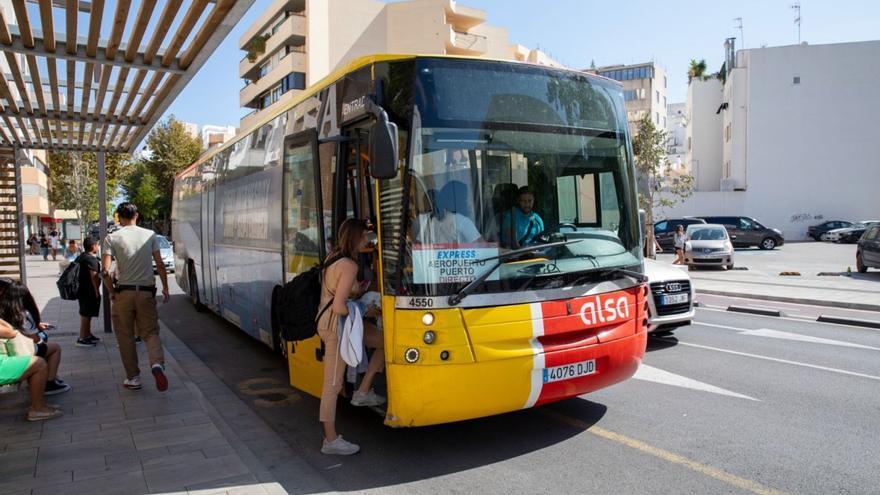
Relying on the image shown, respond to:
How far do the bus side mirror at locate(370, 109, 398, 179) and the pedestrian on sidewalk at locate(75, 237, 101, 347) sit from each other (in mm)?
6744

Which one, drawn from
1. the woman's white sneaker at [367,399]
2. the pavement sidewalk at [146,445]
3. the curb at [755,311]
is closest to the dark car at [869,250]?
the curb at [755,311]

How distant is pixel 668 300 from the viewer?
9.15 m

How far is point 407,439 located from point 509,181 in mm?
2396

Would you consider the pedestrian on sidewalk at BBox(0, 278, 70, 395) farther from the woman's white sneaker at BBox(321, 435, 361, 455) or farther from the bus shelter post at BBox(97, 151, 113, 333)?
the bus shelter post at BBox(97, 151, 113, 333)

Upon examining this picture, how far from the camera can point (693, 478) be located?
4555 mm

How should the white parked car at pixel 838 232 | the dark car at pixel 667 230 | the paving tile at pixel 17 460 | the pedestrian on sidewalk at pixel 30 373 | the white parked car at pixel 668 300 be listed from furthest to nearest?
the white parked car at pixel 838 232 < the dark car at pixel 667 230 < the white parked car at pixel 668 300 < the pedestrian on sidewalk at pixel 30 373 < the paving tile at pixel 17 460

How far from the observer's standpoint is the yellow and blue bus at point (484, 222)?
466 centimetres

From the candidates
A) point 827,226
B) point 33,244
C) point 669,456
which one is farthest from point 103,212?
point 827,226

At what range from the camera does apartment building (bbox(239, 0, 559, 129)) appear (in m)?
45.9

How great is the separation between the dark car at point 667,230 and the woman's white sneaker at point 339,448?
31554mm

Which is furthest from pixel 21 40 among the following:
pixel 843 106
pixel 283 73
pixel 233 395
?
pixel 843 106

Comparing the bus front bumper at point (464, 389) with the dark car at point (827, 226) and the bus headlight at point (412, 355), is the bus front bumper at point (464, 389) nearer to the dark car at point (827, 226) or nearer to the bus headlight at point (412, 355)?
the bus headlight at point (412, 355)

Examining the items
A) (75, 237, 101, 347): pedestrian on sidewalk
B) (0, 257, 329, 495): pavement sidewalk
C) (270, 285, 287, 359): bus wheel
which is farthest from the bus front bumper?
(75, 237, 101, 347): pedestrian on sidewalk

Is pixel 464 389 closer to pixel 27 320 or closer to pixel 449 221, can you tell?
pixel 449 221
